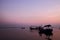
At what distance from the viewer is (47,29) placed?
7.93 metres

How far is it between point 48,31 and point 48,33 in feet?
0.47

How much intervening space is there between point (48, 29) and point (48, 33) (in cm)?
29

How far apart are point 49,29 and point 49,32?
216mm

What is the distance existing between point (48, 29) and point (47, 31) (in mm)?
187

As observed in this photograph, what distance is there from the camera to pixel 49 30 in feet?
25.4

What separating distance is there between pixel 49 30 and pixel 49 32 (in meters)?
0.16

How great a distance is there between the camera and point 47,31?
26.0ft

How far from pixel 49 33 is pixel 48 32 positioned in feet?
0.34

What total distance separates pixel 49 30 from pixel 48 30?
4.1 inches

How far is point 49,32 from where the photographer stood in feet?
25.5

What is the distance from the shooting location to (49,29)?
7781 millimetres

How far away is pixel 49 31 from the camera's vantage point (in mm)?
7754

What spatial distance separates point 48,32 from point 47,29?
247mm

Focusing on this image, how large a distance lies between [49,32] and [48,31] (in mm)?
100
